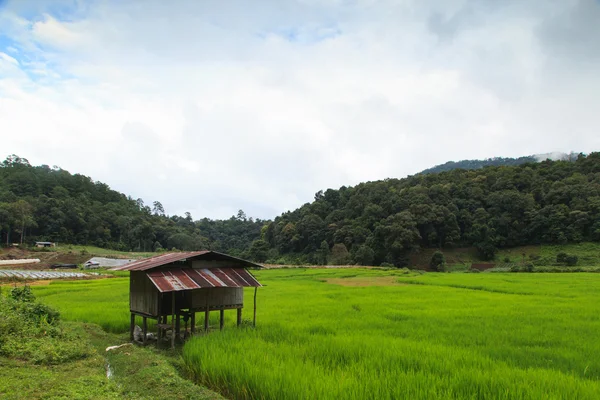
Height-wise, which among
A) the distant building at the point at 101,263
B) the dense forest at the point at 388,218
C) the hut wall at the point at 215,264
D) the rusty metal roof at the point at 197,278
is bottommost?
the distant building at the point at 101,263

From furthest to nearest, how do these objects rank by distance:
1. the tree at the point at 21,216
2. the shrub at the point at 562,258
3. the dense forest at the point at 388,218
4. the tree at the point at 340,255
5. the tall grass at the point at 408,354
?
the tree at the point at 21,216, the tree at the point at 340,255, the dense forest at the point at 388,218, the shrub at the point at 562,258, the tall grass at the point at 408,354

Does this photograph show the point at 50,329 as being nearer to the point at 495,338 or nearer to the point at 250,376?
the point at 250,376

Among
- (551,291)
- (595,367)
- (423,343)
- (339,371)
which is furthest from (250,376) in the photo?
(551,291)

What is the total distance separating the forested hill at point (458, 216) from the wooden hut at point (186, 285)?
46.5 m

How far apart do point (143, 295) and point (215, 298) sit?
220 cm

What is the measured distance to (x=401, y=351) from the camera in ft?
28.0

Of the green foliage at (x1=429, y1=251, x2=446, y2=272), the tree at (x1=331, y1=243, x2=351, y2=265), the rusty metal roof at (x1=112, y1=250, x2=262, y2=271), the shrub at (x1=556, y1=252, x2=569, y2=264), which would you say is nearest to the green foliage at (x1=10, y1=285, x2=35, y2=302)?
the rusty metal roof at (x1=112, y1=250, x2=262, y2=271)

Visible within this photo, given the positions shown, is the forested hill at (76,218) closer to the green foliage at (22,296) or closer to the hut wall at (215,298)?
the green foliage at (22,296)

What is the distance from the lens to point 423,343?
30.7ft

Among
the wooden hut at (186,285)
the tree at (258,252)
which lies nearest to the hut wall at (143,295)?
the wooden hut at (186,285)

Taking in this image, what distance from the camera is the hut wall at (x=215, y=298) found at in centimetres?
1220

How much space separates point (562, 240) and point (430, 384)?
5779cm

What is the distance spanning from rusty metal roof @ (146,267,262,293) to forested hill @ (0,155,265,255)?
66550mm

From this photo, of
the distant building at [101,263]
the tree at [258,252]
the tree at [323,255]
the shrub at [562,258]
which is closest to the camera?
the shrub at [562,258]
